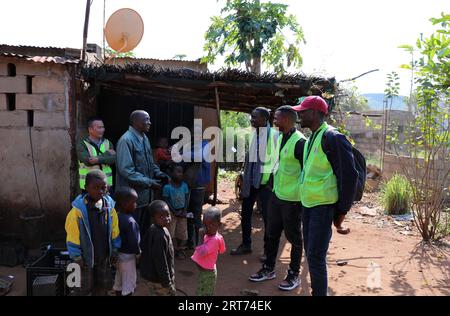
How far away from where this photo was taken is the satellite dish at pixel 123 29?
6539mm

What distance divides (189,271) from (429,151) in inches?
178

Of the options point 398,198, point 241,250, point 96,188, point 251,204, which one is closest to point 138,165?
point 96,188

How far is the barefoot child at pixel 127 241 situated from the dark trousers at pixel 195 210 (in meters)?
1.87

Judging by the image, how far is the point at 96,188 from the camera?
3254 millimetres

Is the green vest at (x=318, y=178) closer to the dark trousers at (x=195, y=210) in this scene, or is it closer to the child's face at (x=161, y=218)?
the child's face at (x=161, y=218)

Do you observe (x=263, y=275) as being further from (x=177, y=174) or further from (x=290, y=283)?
(x=177, y=174)

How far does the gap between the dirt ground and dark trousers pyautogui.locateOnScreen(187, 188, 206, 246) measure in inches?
21.3

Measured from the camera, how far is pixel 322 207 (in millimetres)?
3152

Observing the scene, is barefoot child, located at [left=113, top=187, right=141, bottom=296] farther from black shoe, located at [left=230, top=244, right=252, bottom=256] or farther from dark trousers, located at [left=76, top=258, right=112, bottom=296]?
black shoe, located at [left=230, top=244, right=252, bottom=256]

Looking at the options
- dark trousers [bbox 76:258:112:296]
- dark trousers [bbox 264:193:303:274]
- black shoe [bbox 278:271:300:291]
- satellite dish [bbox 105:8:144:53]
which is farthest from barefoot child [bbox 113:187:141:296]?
satellite dish [bbox 105:8:144:53]

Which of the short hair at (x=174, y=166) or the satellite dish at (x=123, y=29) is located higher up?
the satellite dish at (x=123, y=29)

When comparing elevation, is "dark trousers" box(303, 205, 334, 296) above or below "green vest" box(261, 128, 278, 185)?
below

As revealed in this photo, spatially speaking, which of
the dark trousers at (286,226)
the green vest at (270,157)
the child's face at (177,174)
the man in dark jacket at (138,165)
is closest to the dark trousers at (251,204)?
the green vest at (270,157)

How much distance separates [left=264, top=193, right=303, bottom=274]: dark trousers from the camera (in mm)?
3891
